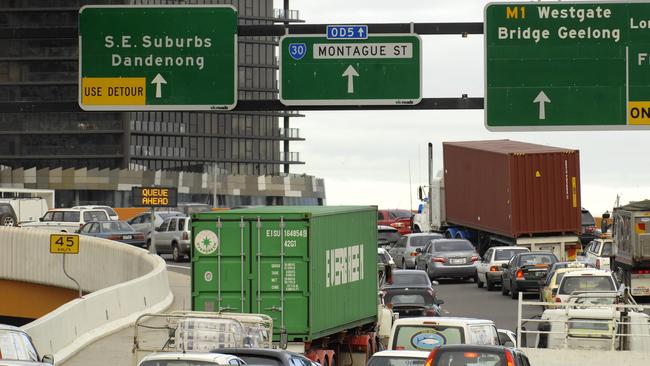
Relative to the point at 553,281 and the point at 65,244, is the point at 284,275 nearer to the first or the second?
the point at 65,244

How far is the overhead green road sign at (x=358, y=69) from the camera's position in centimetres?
2488

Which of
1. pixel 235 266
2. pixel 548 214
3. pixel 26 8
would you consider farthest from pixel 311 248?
pixel 26 8

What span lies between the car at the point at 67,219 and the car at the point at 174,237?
8.07 feet

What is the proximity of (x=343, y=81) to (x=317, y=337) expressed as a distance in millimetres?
4224

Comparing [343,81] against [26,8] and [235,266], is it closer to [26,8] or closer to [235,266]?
[235,266]

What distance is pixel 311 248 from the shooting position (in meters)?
23.5

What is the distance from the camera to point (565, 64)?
24812 mm

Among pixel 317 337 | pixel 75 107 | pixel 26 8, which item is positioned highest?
pixel 26 8

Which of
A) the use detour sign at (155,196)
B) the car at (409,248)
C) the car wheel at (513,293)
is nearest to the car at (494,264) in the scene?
the car wheel at (513,293)

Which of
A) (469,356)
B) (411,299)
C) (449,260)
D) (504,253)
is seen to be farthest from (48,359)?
(449,260)

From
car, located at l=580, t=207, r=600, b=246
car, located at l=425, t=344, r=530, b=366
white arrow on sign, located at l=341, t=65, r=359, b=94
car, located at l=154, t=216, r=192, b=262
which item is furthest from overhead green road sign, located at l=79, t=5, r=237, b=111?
car, located at l=580, t=207, r=600, b=246

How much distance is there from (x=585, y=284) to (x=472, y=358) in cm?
1885

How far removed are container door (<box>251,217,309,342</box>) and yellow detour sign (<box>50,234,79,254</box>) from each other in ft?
38.5

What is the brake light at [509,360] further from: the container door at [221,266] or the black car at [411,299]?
the black car at [411,299]
